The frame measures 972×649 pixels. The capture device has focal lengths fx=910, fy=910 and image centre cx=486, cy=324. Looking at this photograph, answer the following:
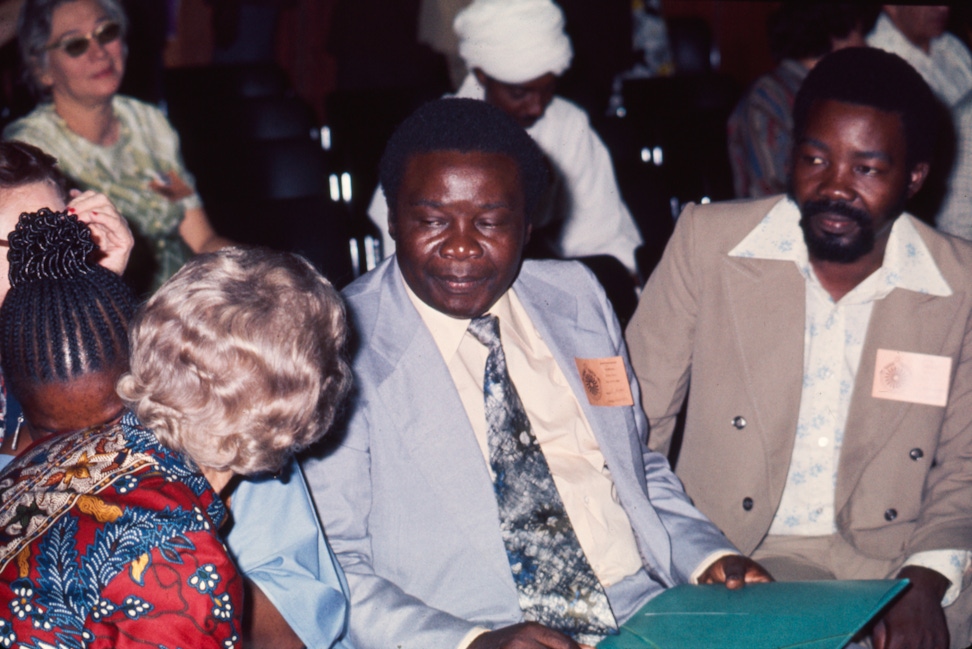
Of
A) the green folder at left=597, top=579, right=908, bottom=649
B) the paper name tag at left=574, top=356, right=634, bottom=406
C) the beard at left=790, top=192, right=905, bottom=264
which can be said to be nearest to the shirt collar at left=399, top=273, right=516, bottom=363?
the paper name tag at left=574, top=356, right=634, bottom=406

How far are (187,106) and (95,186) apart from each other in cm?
155

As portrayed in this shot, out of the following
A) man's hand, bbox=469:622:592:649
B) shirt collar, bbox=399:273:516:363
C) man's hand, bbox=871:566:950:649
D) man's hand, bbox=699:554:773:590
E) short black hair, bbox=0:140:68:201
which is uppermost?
short black hair, bbox=0:140:68:201

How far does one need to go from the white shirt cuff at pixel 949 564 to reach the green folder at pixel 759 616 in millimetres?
394

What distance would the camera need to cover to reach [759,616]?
5.70ft

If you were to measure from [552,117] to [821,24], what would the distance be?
4.49 feet

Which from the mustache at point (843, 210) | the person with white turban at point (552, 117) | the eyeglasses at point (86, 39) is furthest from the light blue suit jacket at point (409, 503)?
the eyeglasses at point (86, 39)

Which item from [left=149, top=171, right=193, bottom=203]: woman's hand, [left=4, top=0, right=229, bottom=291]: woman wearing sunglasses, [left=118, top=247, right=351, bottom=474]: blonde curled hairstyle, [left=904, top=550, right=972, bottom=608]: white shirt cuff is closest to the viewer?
[left=118, top=247, right=351, bottom=474]: blonde curled hairstyle

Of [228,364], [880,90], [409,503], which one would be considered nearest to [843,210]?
[880,90]

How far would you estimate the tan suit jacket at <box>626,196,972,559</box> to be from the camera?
7.36 ft

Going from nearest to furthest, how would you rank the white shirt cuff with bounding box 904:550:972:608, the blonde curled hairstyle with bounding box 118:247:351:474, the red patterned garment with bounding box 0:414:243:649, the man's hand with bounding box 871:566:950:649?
the red patterned garment with bounding box 0:414:243:649 → the blonde curled hairstyle with bounding box 118:247:351:474 → the man's hand with bounding box 871:566:950:649 → the white shirt cuff with bounding box 904:550:972:608

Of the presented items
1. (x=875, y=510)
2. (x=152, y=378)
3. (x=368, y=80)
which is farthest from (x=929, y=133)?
(x=368, y=80)

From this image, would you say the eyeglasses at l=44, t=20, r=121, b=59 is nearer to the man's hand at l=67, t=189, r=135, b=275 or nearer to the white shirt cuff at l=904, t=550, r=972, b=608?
the man's hand at l=67, t=189, r=135, b=275

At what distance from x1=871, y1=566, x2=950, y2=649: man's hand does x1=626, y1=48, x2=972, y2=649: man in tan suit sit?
11 centimetres

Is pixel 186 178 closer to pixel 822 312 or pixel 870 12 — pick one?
pixel 822 312
